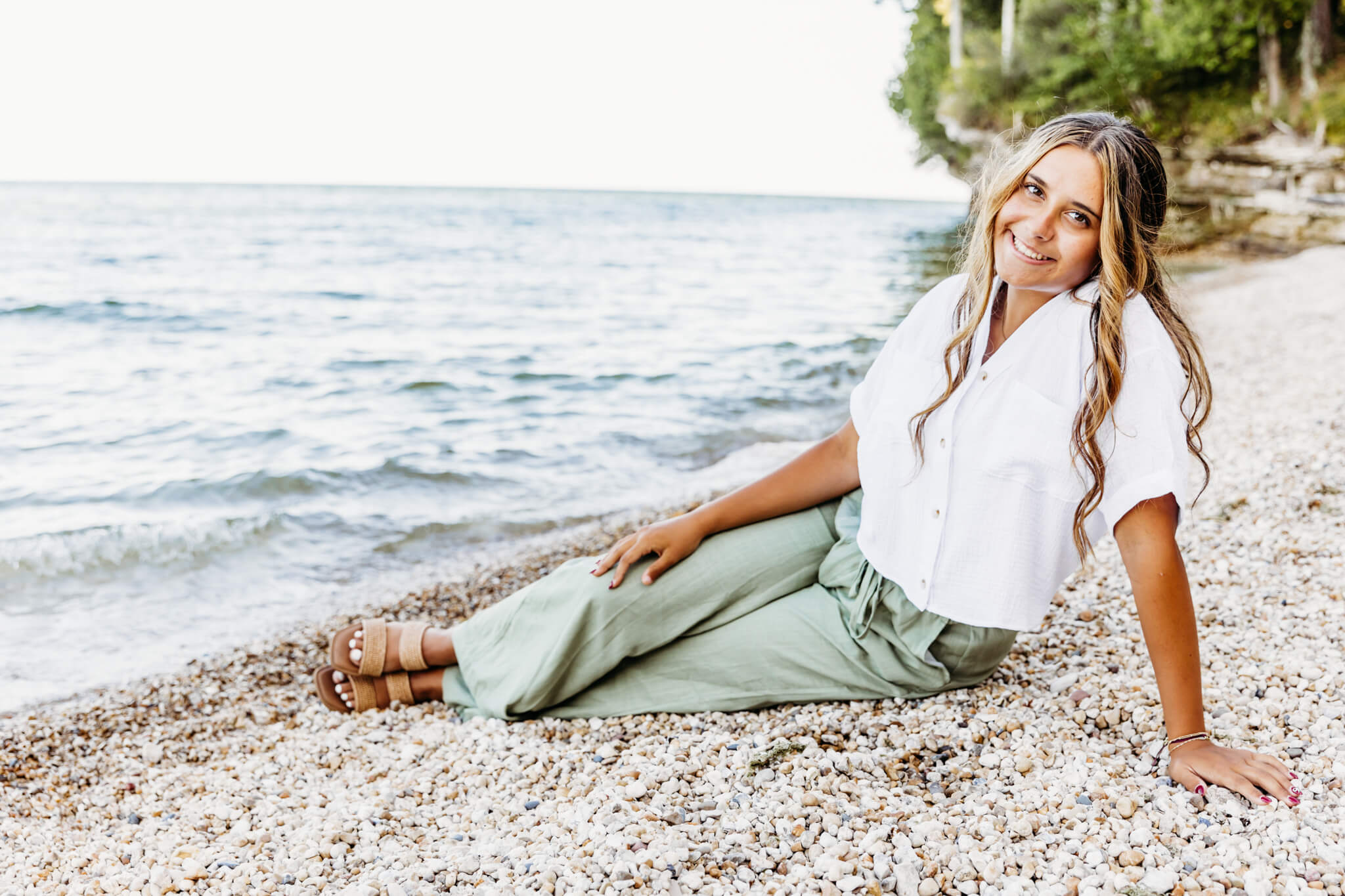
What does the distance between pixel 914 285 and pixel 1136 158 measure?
20166 millimetres

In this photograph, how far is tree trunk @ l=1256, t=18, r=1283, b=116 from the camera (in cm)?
2270

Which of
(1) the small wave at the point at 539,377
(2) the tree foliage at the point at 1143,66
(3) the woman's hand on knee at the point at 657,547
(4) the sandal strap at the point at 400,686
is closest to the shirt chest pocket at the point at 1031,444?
(3) the woman's hand on knee at the point at 657,547

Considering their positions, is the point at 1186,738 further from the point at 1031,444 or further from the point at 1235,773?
the point at 1031,444

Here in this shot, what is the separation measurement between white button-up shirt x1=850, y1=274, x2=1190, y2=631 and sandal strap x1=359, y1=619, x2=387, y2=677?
1.71 metres

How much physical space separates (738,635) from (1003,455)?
1023mm

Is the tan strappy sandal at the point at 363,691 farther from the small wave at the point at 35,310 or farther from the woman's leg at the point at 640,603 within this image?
the small wave at the point at 35,310

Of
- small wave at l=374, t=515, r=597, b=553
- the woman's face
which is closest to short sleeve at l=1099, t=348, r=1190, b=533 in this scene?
the woman's face

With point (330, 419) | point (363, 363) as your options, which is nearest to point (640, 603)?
point (330, 419)

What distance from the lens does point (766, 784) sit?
2.59 metres

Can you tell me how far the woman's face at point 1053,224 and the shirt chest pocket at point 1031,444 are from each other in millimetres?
292

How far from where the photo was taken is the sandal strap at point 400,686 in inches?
134

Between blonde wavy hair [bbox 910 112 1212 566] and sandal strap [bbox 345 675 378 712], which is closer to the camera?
blonde wavy hair [bbox 910 112 1212 566]

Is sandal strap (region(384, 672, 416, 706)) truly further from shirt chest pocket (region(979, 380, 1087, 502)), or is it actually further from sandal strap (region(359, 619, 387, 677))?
shirt chest pocket (region(979, 380, 1087, 502))

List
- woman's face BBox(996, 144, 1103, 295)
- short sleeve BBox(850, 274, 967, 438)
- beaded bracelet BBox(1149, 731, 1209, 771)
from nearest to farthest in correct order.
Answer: woman's face BBox(996, 144, 1103, 295), beaded bracelet BBox(1149, 731, 1209, 771), short sleeve BBox(850, 274, 967, 438)
